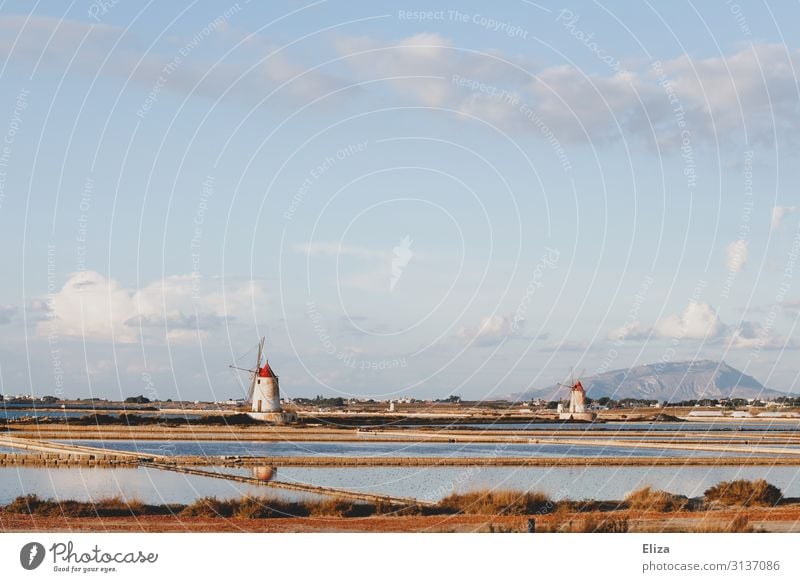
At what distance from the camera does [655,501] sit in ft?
112

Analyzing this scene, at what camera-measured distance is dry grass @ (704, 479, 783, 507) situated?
1426 inches

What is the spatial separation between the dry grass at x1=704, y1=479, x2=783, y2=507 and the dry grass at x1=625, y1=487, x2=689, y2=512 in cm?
178

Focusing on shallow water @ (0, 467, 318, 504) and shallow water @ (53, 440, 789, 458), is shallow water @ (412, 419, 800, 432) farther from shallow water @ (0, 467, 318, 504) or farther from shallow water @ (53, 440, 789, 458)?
shallow water @ (0, 467, 318, 504)

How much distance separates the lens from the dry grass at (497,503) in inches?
1286

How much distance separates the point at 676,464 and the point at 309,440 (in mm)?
31714

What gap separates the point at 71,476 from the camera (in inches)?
1783

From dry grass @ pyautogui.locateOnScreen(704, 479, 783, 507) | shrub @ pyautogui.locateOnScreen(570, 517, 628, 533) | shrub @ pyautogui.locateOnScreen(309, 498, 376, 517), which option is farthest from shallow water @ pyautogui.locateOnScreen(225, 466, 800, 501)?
shrub @ pyautogui.locateOnScreen(570, 517, 628, 533)

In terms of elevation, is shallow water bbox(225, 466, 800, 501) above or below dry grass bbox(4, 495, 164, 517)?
below

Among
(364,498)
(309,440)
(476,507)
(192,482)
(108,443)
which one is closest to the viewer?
(476,507)

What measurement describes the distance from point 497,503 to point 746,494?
29.9ft

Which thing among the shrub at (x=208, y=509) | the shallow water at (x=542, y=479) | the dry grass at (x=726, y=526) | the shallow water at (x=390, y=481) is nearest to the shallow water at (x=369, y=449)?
the shallow water at (x=542, y=479)

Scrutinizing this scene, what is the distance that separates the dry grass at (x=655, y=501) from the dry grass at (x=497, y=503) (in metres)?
2.60
